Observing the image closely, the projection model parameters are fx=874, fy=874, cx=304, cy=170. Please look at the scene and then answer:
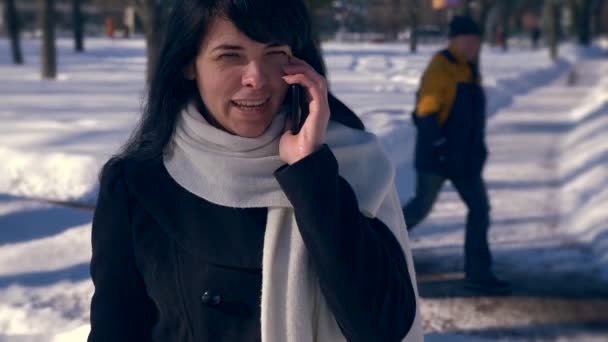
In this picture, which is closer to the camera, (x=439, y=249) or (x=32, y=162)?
(x=439, y=249)

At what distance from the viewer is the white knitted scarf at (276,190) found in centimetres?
178

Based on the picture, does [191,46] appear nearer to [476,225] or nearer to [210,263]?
[210,263]

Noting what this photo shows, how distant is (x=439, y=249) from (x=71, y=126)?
17.8ft

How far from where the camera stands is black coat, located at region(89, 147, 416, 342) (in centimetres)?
168

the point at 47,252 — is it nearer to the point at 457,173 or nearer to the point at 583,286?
the point at 457,173

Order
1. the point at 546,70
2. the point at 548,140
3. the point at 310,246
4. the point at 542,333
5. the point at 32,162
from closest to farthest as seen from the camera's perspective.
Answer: the point at 310,246
the point at 542,333
the point at 32,162
the point at 548,140
the point at 546,70

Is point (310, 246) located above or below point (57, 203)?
above

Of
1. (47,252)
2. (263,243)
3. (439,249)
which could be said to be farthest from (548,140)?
(263,243)

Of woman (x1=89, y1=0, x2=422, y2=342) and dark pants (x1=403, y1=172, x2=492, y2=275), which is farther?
dark pants (x1=403, y1=172, x2=492, y2=275)

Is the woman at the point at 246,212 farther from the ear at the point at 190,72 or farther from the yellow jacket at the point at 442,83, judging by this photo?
the yellow jacket at the point at 442,83

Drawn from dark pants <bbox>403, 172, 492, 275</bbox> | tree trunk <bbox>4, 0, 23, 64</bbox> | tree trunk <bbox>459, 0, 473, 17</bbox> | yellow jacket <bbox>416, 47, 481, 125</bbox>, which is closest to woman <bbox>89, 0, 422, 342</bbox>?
yellow jacket <bbox>416, 47, 481, 125</bbox>

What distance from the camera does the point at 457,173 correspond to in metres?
5.95

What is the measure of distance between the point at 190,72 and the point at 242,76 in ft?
0.65

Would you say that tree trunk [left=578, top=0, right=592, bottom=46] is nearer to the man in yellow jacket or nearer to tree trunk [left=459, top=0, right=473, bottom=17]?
tree trunk [left=459, top=0, right=473, bottom=17]
